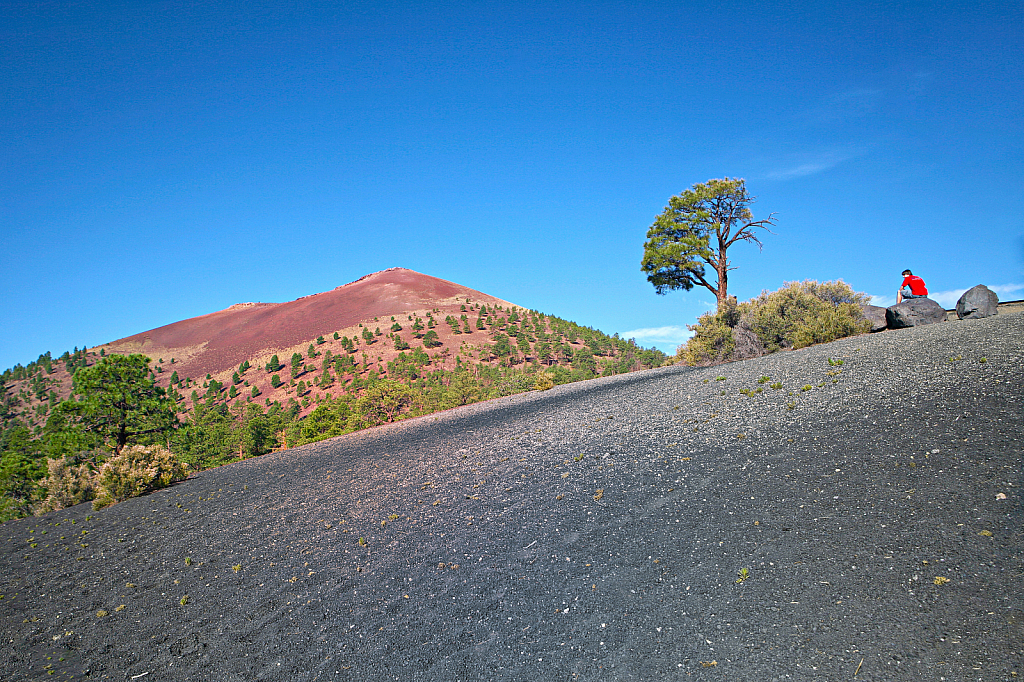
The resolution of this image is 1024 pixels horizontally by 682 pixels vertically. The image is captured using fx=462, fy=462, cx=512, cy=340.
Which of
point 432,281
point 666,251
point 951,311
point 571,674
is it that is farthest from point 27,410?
point 951,311

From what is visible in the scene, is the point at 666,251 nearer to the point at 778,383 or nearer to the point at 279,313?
the point at 778,383

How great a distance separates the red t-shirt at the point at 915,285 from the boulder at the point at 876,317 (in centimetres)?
105

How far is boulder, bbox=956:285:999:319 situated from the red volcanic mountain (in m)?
70.0

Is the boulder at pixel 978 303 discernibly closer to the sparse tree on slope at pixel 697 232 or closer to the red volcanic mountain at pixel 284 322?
the sparse tree on slope at pixel 697 232

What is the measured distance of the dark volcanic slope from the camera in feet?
13.1

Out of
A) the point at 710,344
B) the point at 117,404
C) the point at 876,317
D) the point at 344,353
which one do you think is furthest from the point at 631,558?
the point at 344,353

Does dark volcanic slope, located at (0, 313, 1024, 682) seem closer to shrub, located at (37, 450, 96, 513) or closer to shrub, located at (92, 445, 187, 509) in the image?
shrub, located at (92, 445, 187, 509)

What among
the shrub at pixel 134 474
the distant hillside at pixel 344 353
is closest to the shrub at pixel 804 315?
the distant hillside at pixel 344 353

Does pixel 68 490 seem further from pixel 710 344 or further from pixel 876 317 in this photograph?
pixel 876 317

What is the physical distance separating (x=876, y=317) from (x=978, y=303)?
2646 millimetres

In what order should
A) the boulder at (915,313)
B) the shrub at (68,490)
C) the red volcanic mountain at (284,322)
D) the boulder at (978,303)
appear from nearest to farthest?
the shrub at (68,490) < the boulder at (978,303) < the boulder at (915,313) < the red volcanic mountain at (284,322)

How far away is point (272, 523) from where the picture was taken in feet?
29.3

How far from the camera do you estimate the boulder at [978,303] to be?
47.8 feet

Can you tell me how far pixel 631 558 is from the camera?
5391mm
